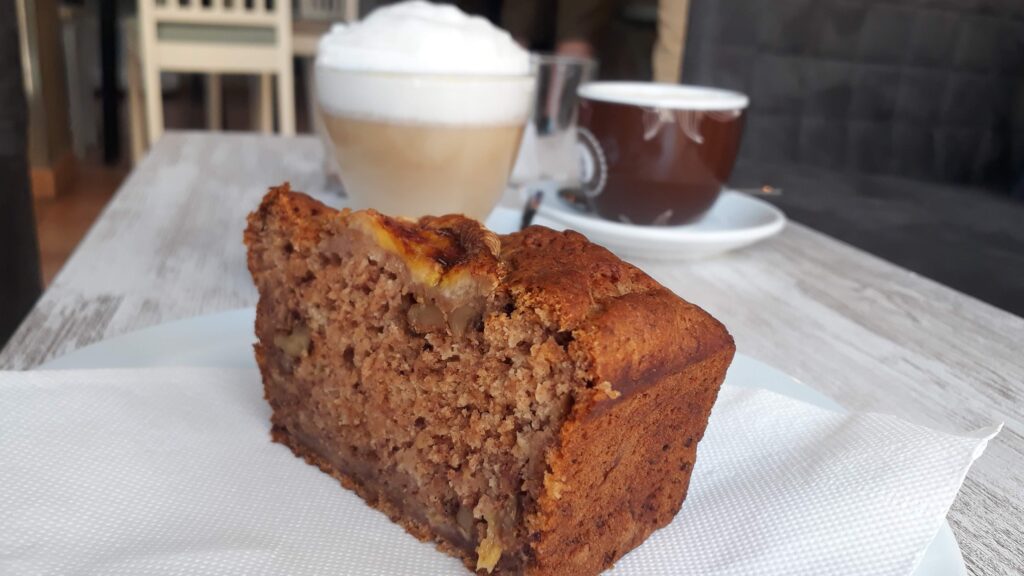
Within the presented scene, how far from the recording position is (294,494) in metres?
0.58

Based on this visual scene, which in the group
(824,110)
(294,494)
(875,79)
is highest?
(875,79)

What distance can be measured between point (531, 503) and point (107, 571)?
0.27 metres

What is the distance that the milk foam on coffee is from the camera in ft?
2.87

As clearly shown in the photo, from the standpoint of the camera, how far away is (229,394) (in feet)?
2.24

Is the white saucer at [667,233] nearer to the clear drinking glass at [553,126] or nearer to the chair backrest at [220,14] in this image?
the clear drinking glass at [553,126]

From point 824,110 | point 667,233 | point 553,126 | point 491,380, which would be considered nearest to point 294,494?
point 491,380

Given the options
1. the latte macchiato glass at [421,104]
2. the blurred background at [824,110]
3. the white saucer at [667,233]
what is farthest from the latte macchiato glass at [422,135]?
the blurred background at [824,110]

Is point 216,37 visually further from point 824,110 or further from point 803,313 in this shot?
point 803,313

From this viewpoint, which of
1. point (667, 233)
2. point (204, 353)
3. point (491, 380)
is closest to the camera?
point (491, 380)

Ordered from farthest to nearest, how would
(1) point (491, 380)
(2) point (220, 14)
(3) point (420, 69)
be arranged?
(2) point (220, 14) → (3) point (420, 69) → (1) point (491, 380)

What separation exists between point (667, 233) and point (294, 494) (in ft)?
2.06

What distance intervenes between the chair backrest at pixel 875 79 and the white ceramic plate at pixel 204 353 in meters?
1.85

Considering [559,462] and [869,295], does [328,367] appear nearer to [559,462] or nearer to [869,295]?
[559,462]

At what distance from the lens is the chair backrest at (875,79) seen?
7.86 ft
